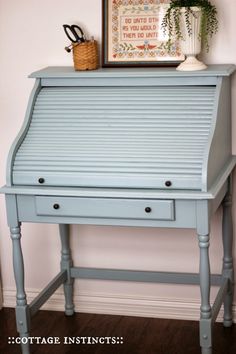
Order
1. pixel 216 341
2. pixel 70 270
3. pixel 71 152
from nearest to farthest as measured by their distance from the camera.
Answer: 1. pixel 71 152
2. pixel 216 341
3. pixel 70 270

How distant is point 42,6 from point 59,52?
26 cm

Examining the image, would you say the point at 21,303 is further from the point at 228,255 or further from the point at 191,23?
the point at 191,23

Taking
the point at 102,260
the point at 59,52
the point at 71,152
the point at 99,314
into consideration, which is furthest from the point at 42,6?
the point at 99,314

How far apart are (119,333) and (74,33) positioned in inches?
63.0

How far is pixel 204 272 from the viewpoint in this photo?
346 centimetres

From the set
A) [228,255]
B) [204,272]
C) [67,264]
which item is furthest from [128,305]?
[204,272]

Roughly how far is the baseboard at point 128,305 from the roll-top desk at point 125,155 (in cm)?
39

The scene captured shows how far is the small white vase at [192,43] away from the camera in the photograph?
3.71m

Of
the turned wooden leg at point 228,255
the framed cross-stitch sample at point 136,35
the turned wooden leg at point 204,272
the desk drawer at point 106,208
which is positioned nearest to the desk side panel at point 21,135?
the desk drawer at point 106,208

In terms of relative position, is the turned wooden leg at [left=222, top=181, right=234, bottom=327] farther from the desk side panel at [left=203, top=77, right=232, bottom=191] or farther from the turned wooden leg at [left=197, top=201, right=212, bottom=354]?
the turned wooden leg at [left=197, top=201, right=212, bottom=354]

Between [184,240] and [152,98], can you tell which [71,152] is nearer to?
[152,98]

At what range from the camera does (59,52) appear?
165 inches

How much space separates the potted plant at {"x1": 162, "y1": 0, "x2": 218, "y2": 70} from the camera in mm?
3705

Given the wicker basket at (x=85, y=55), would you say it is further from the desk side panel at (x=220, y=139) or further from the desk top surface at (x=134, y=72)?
the desk side panel at (x=220, y=139)
